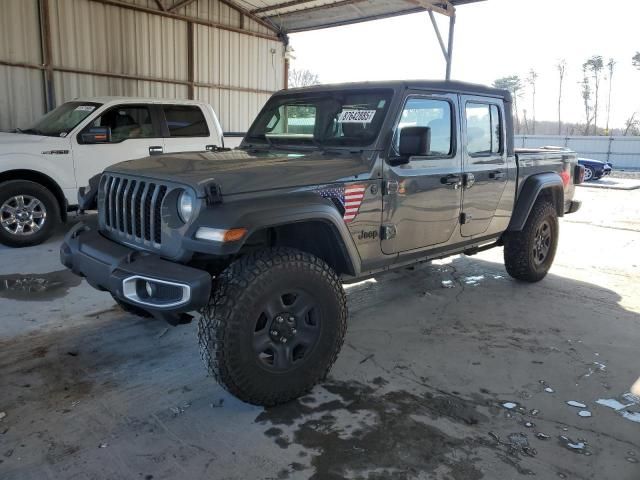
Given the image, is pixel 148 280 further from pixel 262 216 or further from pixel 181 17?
pixel 181 17

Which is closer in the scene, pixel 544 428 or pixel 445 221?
pixel 544 428

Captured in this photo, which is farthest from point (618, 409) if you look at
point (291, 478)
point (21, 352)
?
point (21, 352)

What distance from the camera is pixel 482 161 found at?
4.39 m

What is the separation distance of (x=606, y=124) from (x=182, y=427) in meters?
53.3

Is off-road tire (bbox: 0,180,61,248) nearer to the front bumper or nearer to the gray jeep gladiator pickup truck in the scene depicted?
the gray jeep gladiator pickup truck

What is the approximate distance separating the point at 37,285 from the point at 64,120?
2967 mm

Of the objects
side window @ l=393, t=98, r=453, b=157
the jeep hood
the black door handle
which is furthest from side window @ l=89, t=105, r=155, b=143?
the black door handle

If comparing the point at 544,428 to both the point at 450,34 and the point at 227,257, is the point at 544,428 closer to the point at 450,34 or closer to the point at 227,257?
the point at 227,257

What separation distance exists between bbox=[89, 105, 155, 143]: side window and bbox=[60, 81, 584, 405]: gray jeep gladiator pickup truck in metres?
3.54

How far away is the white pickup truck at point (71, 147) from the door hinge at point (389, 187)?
9.56 feet

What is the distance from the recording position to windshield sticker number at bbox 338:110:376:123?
3.66m

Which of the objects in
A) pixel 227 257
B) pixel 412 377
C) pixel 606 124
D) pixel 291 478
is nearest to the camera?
pixel 291 478

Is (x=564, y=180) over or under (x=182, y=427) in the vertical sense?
over

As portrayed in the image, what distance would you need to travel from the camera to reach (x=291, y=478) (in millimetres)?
2377
